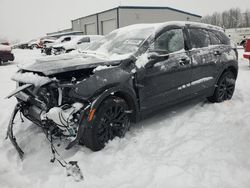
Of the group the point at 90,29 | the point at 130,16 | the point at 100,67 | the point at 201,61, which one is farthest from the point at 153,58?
the point at 90,29

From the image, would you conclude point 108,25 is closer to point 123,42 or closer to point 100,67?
point 123,42

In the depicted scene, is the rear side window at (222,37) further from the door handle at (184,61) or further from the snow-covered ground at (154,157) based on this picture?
the snow-covered ground at (154,157)

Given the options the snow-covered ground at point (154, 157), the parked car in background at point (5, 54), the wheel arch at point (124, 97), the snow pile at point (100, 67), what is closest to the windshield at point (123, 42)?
the snow pile at point (100, 67)

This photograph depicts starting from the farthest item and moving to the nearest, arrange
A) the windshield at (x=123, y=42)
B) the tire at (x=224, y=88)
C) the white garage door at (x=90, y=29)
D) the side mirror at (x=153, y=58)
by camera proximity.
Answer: the white garage door at (x=90, y=29) < the tire at (x=224, y=88) < the windshield at (x=123, y=42) < the side mirror at (x=153, y=58)

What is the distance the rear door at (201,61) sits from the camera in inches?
201

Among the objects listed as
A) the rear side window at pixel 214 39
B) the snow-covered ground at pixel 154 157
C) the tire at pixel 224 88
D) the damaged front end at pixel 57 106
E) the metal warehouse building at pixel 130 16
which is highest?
the metal warehouse building at pixel 130 16

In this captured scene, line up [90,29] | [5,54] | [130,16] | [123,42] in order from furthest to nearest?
1. [90,29]
2. [130,16]
3. [5,54]
4. [123,42]

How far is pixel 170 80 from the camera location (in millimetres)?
4582

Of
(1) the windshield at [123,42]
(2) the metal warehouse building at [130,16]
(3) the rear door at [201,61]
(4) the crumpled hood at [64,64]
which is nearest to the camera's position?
(4) the crumpled hood at [64,64]

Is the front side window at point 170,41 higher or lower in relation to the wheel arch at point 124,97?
higher

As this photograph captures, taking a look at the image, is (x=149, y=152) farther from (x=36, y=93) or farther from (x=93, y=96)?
(x=36, y=93)

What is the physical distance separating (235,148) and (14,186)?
2879 millimetres

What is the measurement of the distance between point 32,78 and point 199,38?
3.26 meters

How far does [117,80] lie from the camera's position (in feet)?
12.5
